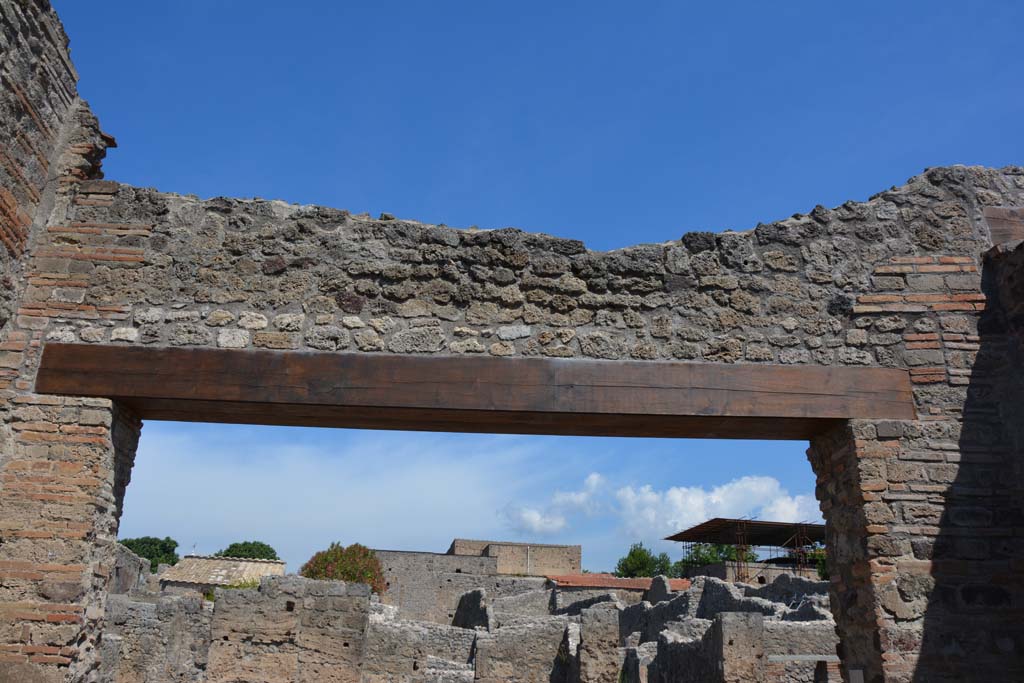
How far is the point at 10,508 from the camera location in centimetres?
417

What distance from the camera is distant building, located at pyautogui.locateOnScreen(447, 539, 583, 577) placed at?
141 feet

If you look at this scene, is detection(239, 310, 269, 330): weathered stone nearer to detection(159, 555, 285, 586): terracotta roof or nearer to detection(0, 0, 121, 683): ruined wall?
detection(0, 0, 121, 683): ruined wall

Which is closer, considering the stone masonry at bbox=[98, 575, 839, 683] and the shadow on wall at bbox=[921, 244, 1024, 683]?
the shadow on wall at bbox=[921, 244, 1024, 683]

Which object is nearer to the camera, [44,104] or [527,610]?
[44,104]

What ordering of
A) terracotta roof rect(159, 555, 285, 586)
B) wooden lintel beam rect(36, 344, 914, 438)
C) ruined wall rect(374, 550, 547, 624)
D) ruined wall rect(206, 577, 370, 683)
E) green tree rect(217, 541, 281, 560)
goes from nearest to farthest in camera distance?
wooden lintel beam rect(36, 344, 914, 438), ruined wall rect(206, 577, 370, 683), terracotta roof rect(159, 555, 285, 586), ruined wall rect(374, 550, 547, 624), green tree rect(217, 541, 281, 560)

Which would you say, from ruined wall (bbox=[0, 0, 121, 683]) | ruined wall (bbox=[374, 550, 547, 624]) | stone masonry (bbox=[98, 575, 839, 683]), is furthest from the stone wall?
ruined wall (bbox=[0, 0, 121, 683])

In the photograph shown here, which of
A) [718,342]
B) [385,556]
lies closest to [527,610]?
[385,556]

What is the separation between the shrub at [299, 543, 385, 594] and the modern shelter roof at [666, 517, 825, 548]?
44.9ft

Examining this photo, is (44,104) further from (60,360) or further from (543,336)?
(543,336)

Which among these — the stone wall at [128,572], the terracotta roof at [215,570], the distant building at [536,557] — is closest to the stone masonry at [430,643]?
the stone wall at [128,572]

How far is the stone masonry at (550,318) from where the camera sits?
4.18 metres

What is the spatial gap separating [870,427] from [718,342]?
980 millimetres

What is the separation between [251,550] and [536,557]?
27680 mm

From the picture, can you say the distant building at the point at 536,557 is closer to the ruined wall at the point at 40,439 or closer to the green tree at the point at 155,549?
the green tree at the point at 155,549
